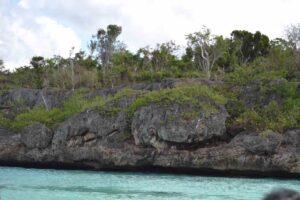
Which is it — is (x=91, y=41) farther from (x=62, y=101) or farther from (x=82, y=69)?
(x=62, y=101)

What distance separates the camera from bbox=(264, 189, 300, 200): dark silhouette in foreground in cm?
174

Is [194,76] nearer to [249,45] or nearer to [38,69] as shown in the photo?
[249,45]

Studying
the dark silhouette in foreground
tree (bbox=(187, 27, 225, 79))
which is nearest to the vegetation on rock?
tree (bbox=(187, 27, 225, 79))

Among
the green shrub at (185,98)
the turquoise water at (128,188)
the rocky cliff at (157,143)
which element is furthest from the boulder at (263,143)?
the green shrub at (185,98)

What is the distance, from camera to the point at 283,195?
175 centimetres

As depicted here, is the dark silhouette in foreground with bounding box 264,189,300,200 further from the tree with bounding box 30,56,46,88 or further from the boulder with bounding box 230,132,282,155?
the tree with bounding box 30,56,46,88

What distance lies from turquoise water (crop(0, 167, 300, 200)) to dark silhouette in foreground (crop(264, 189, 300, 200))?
14.1 meters

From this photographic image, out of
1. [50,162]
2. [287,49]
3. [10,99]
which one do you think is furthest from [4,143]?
[287,49]

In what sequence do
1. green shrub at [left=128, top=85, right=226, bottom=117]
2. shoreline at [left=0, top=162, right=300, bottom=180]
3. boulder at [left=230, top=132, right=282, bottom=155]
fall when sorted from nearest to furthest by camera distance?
boulder at [left=230, top=132, right=282, bottom=155] < shoreline at [left=0, top=162, right=300, bottom=180] < green shrub at [left=128, top=85, right=226, bottom=117]

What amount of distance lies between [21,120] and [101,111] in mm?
7432

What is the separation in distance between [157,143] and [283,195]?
24.3 metres

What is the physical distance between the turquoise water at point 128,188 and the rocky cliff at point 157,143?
1.52 m

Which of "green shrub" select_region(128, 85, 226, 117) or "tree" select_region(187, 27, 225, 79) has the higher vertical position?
"tree" select_region(187, 27, 225, 79)

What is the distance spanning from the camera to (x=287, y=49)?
38875 mm
